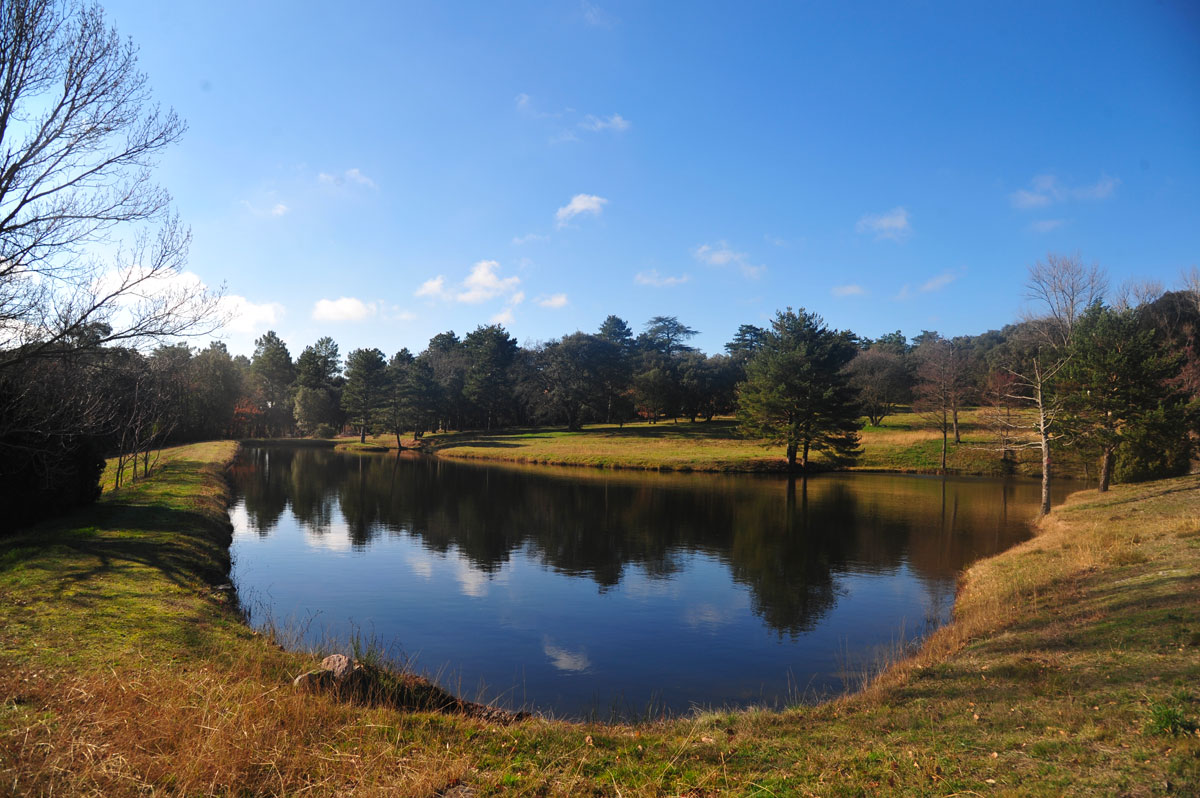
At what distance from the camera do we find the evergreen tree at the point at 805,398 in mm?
48406

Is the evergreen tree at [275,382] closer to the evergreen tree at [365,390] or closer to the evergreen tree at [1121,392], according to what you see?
the evergreen tree at [365,390]

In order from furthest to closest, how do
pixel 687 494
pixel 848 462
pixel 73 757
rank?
1. pixel 848 462
2. pixel 687 494
3. pixel 73 757

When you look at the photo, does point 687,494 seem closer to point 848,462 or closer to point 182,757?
point 848,462

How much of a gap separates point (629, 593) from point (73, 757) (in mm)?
13627

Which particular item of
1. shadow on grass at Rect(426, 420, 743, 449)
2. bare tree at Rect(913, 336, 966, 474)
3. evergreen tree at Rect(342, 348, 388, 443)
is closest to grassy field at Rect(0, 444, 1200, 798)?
bare tree at Rect(913, 336, 966, 474)

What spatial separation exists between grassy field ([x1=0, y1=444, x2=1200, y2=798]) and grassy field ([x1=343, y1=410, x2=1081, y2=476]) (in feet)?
113

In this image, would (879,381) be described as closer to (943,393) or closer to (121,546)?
(943,393)

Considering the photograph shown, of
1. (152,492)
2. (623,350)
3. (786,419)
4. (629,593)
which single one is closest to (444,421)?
(623,350)

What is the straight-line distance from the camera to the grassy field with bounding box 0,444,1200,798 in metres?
5.39

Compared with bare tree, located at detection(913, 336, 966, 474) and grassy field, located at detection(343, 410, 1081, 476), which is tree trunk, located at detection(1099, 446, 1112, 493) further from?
bare tree, located at detection(913, 336, 966, 474)

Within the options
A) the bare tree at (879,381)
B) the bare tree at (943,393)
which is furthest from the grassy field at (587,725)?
the bare tree at (879,381)

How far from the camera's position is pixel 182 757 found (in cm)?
531

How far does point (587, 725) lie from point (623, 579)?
10.7 metres

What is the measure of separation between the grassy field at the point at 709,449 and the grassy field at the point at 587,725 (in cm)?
3445
